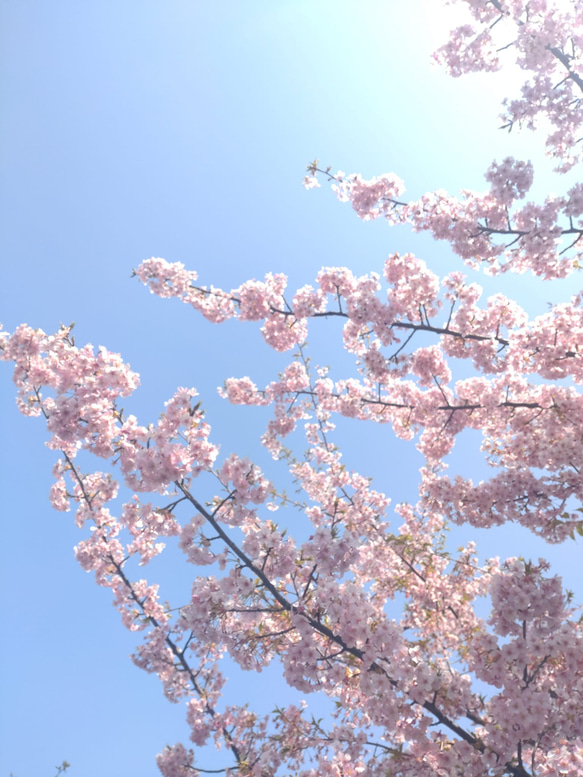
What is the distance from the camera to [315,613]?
4621 millimetres

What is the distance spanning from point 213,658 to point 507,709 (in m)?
6.84

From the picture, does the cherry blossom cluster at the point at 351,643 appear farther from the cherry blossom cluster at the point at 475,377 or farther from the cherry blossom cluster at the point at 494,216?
the cherry blossom cluster at the point at 494,216

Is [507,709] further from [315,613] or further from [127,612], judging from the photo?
[127,612]

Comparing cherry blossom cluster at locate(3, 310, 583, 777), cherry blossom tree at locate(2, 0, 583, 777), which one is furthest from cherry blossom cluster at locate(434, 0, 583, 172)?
cherry blossom cluster at locate(3, 310, 583, 777)

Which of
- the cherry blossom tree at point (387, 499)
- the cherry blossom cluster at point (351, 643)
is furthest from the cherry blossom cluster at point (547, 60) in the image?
the cherry blossom cluster at point (351, 643)

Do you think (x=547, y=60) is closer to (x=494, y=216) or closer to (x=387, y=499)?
(x=494, y=216)

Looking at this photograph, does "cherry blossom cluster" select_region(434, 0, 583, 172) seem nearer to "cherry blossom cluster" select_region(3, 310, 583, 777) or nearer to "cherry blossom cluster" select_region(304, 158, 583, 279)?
"cherry blossom cluster" select_region(304, 158, 583, 279)

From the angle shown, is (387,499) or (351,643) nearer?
(351,643)

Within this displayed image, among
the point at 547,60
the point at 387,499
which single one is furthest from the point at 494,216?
the point at 387,499

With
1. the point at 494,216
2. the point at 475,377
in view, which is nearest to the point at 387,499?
the point at 475,377

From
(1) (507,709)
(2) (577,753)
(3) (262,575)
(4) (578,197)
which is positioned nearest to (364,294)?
(4) (578,197)

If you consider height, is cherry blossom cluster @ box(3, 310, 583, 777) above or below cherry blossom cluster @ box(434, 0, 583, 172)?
below

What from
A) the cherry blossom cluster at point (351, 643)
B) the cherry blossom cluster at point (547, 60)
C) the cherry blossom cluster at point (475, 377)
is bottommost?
the cherry blossom cluster at point (351, 643)

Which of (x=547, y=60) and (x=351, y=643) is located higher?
(x=547, y=60)
